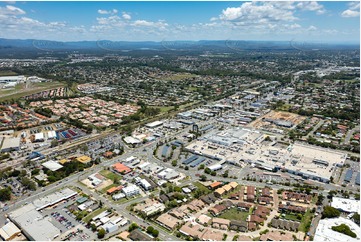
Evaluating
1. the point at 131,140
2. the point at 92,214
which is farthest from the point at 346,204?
the point at 131,140

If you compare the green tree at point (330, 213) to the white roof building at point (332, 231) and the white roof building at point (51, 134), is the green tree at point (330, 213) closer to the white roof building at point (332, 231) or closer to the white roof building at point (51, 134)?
the white roof building at point (332, 231)

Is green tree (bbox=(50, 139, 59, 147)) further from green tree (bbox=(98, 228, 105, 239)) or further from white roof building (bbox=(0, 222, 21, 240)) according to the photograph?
A: green tree (bbox=(98, 228, 105, 239))

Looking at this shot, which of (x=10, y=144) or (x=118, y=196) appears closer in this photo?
(x=118, y=196)

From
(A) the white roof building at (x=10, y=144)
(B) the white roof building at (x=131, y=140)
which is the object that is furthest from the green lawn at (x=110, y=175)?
(A) the white roof building at (x=10, y=144)

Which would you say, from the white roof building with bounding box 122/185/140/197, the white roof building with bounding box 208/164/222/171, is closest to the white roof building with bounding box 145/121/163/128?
the white roof building with bounding box 208/164/222/171

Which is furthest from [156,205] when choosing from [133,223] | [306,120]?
[306,120]

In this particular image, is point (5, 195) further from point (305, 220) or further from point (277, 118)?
point (277, 118)
